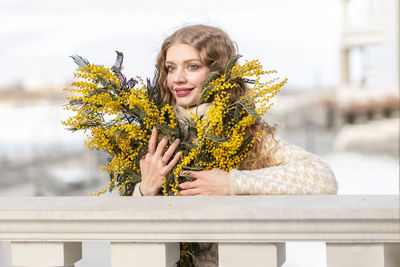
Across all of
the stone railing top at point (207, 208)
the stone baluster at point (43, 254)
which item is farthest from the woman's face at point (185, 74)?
the stone baluster at point (43, 254)

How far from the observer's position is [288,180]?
1535 mm

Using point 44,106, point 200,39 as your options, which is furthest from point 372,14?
point 44,106

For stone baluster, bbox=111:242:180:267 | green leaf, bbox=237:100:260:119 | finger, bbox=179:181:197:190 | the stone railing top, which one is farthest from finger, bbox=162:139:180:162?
stone baluster, bbox=111:242:180:267

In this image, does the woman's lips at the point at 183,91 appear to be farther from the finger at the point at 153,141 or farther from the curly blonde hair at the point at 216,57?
the finger at the point at 153,141

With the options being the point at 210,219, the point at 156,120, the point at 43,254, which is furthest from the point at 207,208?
the point at 156,120

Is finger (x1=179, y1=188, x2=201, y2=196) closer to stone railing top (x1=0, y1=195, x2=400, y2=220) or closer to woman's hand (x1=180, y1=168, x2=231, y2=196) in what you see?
woman's hand (x1=180, y1=168, x2=231, y2=196)

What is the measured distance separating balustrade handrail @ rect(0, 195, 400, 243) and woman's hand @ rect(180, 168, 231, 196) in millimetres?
300

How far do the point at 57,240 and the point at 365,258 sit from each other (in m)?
0.65

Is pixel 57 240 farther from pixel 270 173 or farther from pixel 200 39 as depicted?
pixel 200 39

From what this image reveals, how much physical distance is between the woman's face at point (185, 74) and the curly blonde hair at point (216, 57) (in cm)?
2

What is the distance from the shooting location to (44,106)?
3634 cm

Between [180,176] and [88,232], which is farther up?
[180,176]

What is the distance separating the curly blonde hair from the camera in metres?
1.74

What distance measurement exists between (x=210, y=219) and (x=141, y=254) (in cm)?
19
